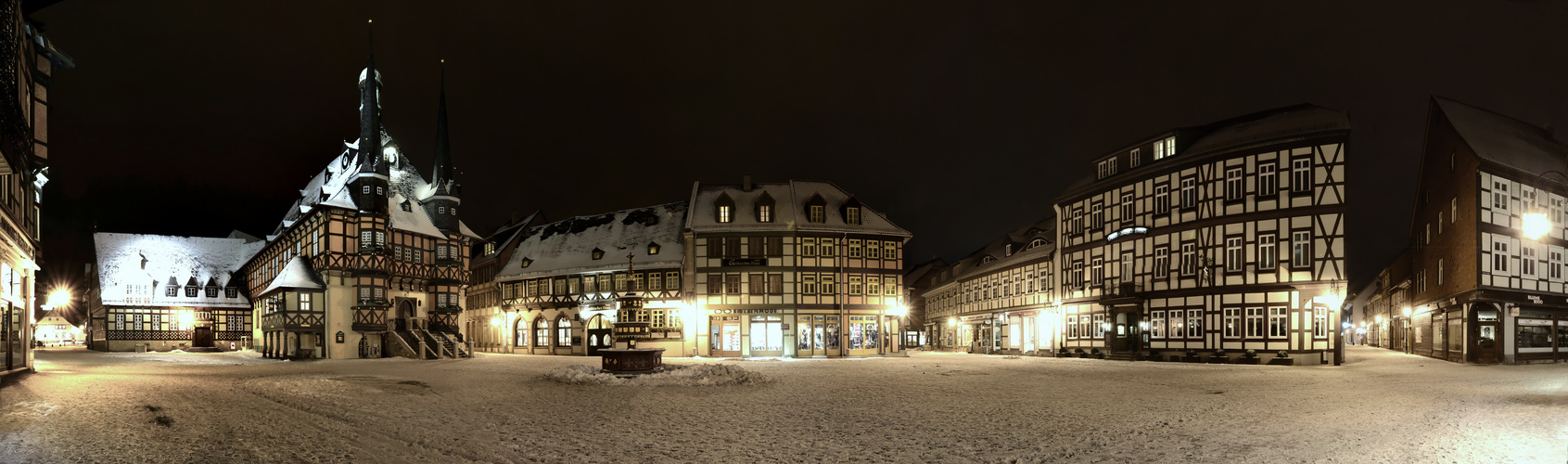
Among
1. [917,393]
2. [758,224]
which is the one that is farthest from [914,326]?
[917,393]

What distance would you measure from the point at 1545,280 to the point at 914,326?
53.1 meters

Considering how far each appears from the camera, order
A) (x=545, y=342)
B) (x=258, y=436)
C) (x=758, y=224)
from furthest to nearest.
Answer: (x=545, y=342) → (x=758, y=224) → (x=258, y=436)

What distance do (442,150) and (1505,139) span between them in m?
59.8

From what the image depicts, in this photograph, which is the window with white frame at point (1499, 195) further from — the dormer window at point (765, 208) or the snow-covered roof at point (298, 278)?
the snow-covered roof at point (298, 278)

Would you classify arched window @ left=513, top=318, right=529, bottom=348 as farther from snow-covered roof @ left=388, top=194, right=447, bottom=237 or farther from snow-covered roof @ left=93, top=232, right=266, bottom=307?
snow-covered roof @ left=93, top=232, right=266, bottom=307

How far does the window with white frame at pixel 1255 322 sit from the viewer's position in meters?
35.2

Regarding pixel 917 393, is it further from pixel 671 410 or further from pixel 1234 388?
pixel 1234 388

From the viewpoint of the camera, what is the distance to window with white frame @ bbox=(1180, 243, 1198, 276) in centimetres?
3784

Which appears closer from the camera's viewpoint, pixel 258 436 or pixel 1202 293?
pixel 258 436

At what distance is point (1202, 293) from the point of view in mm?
37406

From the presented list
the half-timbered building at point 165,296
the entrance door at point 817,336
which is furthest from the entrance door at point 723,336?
the half-timbered building at point 165,296

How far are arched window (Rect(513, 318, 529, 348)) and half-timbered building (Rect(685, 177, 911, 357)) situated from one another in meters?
12.6

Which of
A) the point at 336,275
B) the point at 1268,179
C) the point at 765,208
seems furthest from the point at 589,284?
the point at 1268,179

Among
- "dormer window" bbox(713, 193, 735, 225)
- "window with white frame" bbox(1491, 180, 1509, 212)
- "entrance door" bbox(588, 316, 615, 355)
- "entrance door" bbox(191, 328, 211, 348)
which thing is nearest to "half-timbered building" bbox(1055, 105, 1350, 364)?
"window with white frame" bbox(1491, 180, 1509, 212)
